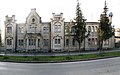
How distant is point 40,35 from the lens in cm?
5412

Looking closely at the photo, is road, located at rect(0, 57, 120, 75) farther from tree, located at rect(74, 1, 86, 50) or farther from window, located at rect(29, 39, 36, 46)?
window, located at rect(29, 39, 36, 46)

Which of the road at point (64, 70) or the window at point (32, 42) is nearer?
the road at point (64, 70)

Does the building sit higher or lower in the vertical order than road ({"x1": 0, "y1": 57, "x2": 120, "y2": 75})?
higher

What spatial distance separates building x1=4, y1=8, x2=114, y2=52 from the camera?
53656 millimetres

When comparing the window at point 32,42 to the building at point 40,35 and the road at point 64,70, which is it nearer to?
the building at point 40,35

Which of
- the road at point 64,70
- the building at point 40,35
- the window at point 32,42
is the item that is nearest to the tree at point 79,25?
the building at point 40,35

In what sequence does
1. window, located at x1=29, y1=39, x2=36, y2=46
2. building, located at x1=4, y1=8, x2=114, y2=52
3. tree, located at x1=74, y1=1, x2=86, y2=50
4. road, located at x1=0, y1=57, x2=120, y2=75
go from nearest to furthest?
1. road, located at x1=0, y1=57, x2=120, y2=75
2. tree, located at x1=74, y1=1, x2=86, y2=50
3. building, located at x1=4, y1=8, x2=114, y2=52
4. window, located at x1=29, y1=39, x2=36, y2=46

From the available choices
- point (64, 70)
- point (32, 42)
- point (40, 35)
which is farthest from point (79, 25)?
point (64, 70)

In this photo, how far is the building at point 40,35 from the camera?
53656 mm

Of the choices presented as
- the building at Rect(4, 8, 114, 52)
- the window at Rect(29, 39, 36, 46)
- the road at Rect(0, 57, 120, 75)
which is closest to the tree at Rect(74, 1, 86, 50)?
the building at Rect(4, 8, 114, 52)

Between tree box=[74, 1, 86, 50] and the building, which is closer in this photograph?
tree box=[74, 1, 86, 50]

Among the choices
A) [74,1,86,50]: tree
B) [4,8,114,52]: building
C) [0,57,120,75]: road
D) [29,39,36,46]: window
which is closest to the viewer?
[0,57,120,75]: road

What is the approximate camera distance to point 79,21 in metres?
44.9

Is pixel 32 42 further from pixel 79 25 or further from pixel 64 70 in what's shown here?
pixel 64 70
